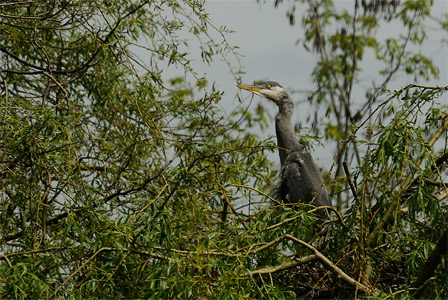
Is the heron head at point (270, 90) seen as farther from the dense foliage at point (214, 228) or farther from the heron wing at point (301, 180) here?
the dense foliage at point (214, 228)

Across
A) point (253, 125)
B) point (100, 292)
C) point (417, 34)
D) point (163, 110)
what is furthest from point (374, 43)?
point (100, 292)

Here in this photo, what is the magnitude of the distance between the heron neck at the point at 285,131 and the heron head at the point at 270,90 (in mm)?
53

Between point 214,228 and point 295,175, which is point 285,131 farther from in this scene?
point 214,228

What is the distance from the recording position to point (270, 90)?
5.33 metres

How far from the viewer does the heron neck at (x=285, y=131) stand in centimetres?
483

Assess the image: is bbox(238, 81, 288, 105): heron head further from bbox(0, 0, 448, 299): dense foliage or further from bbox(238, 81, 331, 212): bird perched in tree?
bbox(0, 0, 448, 299): dense foliage

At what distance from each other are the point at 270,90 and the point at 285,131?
0.46 metres

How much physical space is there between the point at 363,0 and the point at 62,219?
7.16 metres

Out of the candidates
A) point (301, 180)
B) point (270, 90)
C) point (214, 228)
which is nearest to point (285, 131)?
point (270, 90)

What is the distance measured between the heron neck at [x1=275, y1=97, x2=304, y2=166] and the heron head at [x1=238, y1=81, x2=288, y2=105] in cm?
5

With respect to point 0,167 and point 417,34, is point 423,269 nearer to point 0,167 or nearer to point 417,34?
point 0,167

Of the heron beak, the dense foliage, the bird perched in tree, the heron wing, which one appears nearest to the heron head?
the heron beak

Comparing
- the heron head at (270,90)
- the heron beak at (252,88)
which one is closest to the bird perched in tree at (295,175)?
the heron head at (270,90)

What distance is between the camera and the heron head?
5273 millimetres
